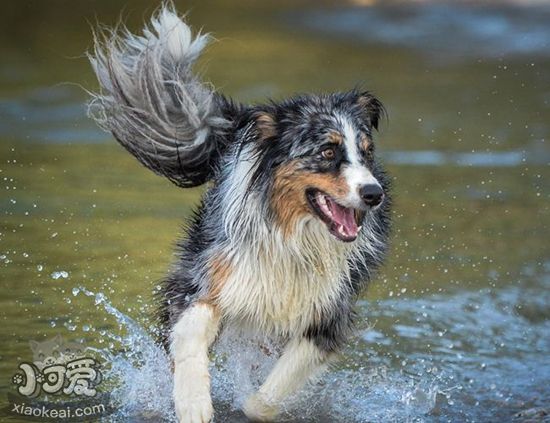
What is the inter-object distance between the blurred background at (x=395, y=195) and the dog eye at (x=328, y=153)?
1384 millimetres

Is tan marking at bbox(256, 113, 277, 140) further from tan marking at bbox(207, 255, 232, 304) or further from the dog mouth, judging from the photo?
tan marking at bbox(207, 255, 232, 304)

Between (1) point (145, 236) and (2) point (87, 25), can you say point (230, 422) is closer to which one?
(1) point (145, 236)

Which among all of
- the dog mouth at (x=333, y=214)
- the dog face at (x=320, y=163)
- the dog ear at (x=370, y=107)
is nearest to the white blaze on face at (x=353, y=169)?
the dog face at (x=320, y=163)

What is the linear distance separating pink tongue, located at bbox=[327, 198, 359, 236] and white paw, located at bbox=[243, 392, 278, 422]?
0.95m

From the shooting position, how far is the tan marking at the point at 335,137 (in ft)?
19.2

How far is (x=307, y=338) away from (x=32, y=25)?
11.4 metres

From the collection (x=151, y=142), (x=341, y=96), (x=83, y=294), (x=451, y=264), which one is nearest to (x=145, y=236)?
A: (x=83, y=294)

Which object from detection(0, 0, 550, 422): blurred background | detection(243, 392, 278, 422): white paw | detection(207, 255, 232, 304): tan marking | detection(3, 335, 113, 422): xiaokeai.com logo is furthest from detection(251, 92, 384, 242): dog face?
detection(3, 335, 113, 422): xiaokeai.com logo

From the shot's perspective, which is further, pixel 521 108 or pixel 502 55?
pixel 502 55

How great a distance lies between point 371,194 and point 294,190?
42cm

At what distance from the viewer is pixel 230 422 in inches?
251

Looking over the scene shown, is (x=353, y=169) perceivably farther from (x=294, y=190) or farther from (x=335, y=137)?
(x=294, y=190)

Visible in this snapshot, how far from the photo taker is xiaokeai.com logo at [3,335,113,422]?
6273 millimetres

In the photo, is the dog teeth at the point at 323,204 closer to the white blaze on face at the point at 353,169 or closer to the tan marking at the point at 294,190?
the tan marking at the point at 294,190
